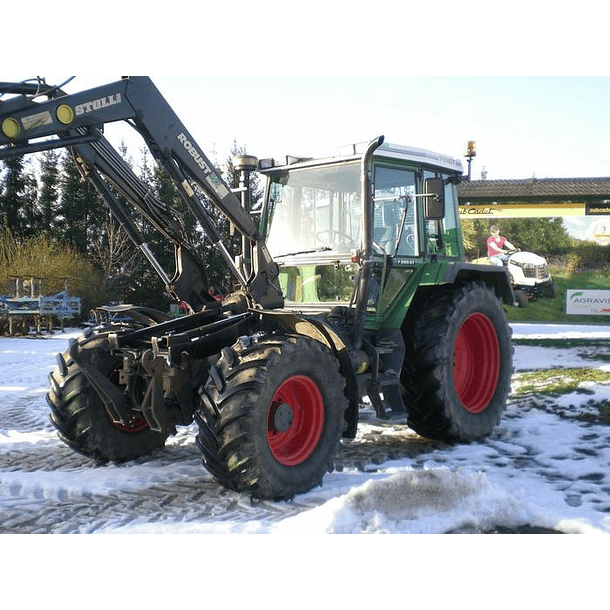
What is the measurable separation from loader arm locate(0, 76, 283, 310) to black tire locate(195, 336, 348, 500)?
87 cm

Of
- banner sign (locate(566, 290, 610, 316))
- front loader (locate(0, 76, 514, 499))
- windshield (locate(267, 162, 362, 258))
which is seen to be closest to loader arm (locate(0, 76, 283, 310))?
front loader (locate(0, 76, 514, 499))

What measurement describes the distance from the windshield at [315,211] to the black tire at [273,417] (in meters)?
1.44

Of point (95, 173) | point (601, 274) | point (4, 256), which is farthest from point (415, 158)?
point (4, 256)

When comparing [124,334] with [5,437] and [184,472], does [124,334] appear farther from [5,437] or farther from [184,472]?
[5,437]

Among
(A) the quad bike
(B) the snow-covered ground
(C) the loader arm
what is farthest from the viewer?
(A) the quad bike

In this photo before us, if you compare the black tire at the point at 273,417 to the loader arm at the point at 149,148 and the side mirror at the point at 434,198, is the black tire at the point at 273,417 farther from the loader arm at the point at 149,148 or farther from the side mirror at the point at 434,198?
the side mirror at the point at 434,198

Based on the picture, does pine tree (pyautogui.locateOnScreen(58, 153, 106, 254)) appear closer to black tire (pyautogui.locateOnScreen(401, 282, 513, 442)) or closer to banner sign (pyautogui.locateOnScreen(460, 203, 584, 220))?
banner sign (pyautogui.locateOnScreen(460, 203, 584, 220))

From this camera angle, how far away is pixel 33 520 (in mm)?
3965

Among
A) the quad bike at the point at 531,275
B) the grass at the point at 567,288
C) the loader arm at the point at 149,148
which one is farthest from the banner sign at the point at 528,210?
the loader arm at the point at 149,148

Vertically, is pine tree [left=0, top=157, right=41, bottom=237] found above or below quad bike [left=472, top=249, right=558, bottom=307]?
above

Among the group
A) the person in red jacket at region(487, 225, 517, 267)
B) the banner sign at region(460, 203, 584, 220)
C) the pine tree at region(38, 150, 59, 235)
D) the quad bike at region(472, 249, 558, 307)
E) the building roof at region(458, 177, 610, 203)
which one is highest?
the pine tree at region(38, 150, 59, 235)

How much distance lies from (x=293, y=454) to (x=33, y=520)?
1746 mm

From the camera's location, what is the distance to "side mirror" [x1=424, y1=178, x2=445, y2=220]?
5.28 m

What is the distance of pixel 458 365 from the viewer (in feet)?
21.3
